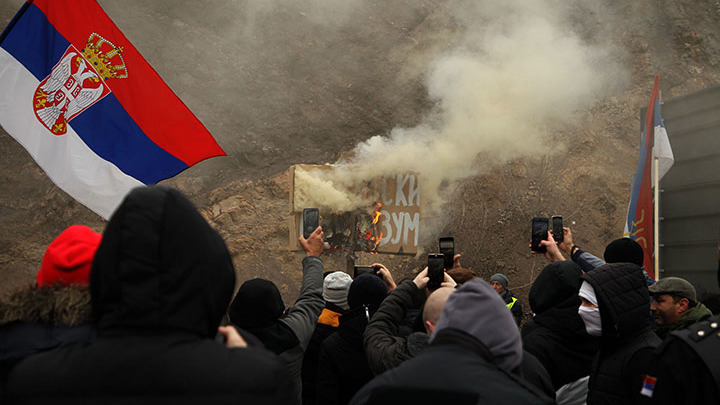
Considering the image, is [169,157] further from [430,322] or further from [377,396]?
[377,396]

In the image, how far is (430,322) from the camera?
2479mm

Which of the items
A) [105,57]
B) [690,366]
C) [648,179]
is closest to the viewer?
[690,366]

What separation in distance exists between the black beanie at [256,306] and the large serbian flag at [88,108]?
6.55 feet

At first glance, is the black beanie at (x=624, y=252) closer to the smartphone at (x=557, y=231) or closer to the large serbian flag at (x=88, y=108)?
the smartphone at (x=557, y=231)

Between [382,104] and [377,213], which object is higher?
[382,104]

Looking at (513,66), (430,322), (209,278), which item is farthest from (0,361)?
(513,66)

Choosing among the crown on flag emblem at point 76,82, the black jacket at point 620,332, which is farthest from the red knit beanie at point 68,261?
the crown on flag emblem at point 76,82

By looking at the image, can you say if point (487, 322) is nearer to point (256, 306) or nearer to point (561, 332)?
point (256, 306)

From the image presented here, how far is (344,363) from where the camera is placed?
11.3 feet

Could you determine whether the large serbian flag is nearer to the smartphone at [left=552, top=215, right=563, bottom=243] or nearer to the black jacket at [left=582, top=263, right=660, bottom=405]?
the smartphone at [left=552, top=215, right=563, bottom=243]

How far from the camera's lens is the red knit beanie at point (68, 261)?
1916 mm

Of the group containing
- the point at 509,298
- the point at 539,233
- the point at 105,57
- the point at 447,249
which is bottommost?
the point at 509,298

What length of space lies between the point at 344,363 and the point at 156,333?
6.62 ft

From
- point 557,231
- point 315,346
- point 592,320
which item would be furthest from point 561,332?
point 557,231
